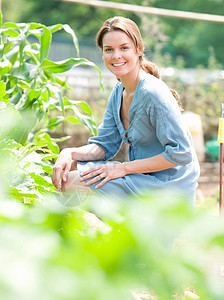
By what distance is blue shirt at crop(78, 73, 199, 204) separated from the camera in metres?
1.70

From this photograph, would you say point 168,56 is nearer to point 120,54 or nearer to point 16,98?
point 16,98

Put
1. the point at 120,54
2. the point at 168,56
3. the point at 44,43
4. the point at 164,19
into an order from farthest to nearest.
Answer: the point at 164,19 → the point at 168,56 → the point at 44,43 → the point at 120,54

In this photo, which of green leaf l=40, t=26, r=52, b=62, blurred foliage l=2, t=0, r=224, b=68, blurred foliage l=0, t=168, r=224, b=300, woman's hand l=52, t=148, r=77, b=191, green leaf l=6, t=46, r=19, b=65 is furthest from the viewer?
blurred foliage l=2, t=0, r=224, b=68

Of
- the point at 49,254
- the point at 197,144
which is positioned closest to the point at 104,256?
the point at 49,254

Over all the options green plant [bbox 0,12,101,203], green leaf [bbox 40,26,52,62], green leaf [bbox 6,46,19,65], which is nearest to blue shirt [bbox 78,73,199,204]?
green plant [bbox 0,12,101,203]

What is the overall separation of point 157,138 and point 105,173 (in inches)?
10.4

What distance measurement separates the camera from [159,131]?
5.63 ft

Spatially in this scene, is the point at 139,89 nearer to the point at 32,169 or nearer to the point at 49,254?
the point at 32,169

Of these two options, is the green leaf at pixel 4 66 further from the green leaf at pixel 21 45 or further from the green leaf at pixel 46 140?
the green leaf at pixel 46 140

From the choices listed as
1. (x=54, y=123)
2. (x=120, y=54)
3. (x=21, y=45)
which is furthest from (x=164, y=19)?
(x=120, y=54)

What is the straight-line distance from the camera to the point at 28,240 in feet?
1.08

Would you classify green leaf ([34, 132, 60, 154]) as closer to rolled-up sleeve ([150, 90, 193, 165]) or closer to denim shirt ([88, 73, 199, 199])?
denim shirt ([88, 73, 199, 199])

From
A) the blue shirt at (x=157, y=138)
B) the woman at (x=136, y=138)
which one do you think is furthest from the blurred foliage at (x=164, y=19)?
the blue shirt at (x=157, y=138)

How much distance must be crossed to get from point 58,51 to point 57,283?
17.3 m
